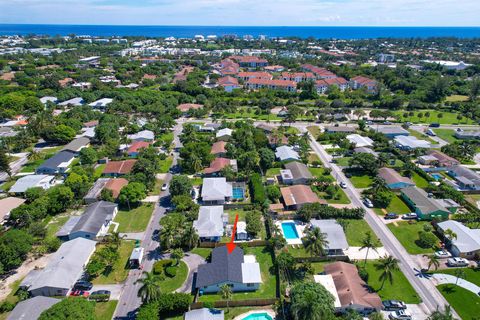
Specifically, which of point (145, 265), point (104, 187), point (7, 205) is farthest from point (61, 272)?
point (7, 205)

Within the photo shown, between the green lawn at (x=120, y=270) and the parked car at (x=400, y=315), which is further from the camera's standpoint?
the green lawn at (x=120, y=270)

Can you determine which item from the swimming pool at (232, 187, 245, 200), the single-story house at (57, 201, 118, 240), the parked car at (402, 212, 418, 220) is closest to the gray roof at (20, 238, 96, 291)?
the single-story house at (57, 201, 118, 240)

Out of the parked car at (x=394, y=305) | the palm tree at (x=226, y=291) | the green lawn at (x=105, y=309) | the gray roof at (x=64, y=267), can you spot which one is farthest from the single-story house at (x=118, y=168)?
the parked car at (x=394, y=305)

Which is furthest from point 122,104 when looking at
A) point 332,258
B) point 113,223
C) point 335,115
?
point 332,258

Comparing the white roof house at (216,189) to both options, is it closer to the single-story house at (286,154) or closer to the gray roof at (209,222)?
the gray roof at (209,222)

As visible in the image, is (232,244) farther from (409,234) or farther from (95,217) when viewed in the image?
(409,234)

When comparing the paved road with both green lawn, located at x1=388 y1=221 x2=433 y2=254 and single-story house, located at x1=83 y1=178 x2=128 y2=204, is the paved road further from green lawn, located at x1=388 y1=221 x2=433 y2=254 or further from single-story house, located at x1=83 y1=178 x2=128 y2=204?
green lawn, located at x1=388 y1=221 x2=433 y2=254

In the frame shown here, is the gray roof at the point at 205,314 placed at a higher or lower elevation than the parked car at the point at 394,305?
lower
